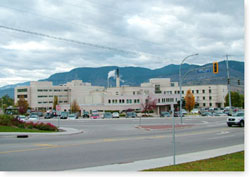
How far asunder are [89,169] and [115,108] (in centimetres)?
7410

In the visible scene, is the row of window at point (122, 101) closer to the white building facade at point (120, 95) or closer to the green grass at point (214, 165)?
the white building facade at point (120, 95)

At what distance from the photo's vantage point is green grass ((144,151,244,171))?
10.4 m

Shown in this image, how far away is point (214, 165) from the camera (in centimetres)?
1097

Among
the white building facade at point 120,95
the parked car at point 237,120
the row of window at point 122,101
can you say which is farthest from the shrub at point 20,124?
the row of window at point 122,101

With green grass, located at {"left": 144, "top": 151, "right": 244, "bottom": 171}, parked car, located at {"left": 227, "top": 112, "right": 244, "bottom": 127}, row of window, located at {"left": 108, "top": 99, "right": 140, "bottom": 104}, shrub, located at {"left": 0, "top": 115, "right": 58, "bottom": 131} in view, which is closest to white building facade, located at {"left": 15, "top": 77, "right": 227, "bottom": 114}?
row of window, located at {"left": 108, "top": 99, "right": 140, "bottom": 104}

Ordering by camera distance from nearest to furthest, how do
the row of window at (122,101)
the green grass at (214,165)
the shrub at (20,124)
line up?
the green grass at (214,165)
the shrub at (20,124)
the row of window at (122,101)

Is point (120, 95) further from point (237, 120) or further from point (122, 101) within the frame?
point (237, 120)

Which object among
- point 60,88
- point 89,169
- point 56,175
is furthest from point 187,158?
point 60,88

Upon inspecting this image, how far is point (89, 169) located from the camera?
Result: 1077cm

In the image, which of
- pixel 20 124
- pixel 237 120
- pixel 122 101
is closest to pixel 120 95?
pixel 122 101

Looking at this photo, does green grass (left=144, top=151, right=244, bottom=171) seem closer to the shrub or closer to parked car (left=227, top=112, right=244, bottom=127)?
the shrub

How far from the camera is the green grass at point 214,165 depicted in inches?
408

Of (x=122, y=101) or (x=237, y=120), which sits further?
(x=122, y=101)

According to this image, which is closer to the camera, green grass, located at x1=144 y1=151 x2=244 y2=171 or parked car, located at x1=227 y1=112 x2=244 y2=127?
green grass, located at x1=144 y1=151 x2=244 y2=171
